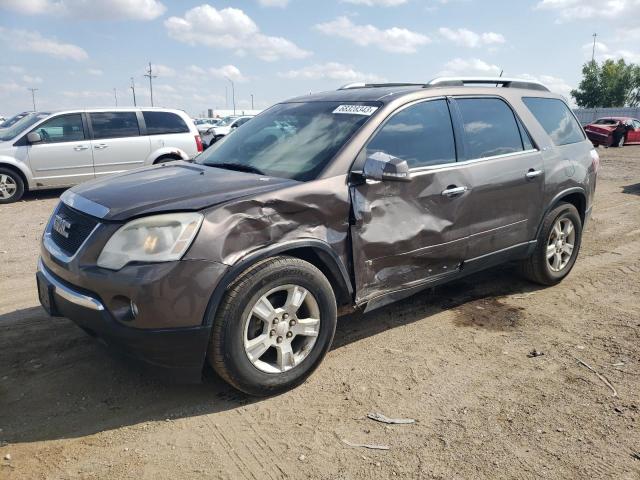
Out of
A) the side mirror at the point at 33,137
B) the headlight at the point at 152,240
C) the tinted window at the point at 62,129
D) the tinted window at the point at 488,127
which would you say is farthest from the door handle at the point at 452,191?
the side mirror at the point at 33,137

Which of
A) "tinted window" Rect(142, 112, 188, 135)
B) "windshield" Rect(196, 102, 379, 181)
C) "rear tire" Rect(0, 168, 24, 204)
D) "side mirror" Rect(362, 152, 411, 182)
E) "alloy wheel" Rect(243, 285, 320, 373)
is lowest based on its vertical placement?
"alloy wheel" Rect(243, 285, 320, 373)

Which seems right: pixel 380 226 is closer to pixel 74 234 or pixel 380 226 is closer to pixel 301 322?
pixel 301 322

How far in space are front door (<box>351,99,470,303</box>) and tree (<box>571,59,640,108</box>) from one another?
213 feet

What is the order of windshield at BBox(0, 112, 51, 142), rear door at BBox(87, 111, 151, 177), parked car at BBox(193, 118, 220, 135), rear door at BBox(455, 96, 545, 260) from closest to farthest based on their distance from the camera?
rear door at BBox(455, 96, 545, 260), windshield at BBox(0, 112, 51, 142), rear door at BBox(87, 111, 151, 177), parked car at BBox(193, 118, 220, 135)

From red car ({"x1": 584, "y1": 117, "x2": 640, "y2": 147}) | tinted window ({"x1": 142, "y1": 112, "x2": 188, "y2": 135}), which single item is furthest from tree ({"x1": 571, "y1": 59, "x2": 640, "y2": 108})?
tinted window ({"x1": 142, "y1": 112, "x2": 188, "y2": 135})

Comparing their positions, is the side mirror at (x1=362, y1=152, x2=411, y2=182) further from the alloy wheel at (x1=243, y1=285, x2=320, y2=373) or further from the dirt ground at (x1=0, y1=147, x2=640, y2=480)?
the dirt ground at (x1=0, y1=147, x2=640, y2=480)

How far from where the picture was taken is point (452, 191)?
12.7 feet

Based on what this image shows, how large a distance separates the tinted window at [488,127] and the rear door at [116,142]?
8347 mm

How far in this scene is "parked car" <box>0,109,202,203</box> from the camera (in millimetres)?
10203

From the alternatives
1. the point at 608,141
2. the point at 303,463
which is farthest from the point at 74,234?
the point at 608,141

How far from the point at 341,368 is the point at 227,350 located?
94 centimetres

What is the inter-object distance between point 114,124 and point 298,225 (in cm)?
908

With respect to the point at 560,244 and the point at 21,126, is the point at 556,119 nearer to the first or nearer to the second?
the point at 560,244

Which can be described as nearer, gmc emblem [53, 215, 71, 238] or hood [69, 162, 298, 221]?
hood [69, 162, 298, 221]
